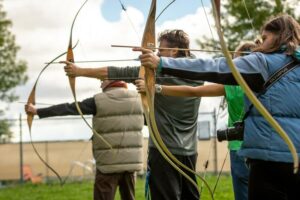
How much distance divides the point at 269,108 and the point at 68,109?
258cm

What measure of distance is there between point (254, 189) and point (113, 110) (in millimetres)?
A: 2376

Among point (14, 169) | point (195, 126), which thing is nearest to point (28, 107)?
point (195, 126)

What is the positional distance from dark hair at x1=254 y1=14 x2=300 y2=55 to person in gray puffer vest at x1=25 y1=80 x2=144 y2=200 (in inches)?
91.5

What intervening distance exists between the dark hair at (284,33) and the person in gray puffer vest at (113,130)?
2324 mm

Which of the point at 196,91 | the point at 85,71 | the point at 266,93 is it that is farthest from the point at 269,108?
the point at 85,71

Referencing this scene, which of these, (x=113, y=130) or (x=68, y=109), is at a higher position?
(x=68, y=109)

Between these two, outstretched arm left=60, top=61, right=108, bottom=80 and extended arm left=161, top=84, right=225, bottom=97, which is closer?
extended arm left=161, top=84, right=225, bottom=97

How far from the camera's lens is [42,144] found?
18.2 m

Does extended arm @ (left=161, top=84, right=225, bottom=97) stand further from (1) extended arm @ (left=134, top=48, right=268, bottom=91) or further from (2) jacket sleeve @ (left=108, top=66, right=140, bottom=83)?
(1) extended arm @ (left=134, top=48, right=268, bottom=91)

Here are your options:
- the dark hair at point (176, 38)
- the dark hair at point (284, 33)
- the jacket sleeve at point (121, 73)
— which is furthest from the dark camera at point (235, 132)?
the dark hair at point (176, 38)

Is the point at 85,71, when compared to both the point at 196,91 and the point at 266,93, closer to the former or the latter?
the point at 196,91

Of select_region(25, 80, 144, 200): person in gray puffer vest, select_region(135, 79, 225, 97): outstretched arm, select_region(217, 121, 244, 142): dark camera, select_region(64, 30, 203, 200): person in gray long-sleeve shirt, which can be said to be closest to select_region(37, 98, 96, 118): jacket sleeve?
select_region(25, 80, 144, 200): person in gray puffer vest

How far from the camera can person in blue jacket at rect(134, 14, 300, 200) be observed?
121 inches

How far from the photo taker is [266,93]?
124 inches
